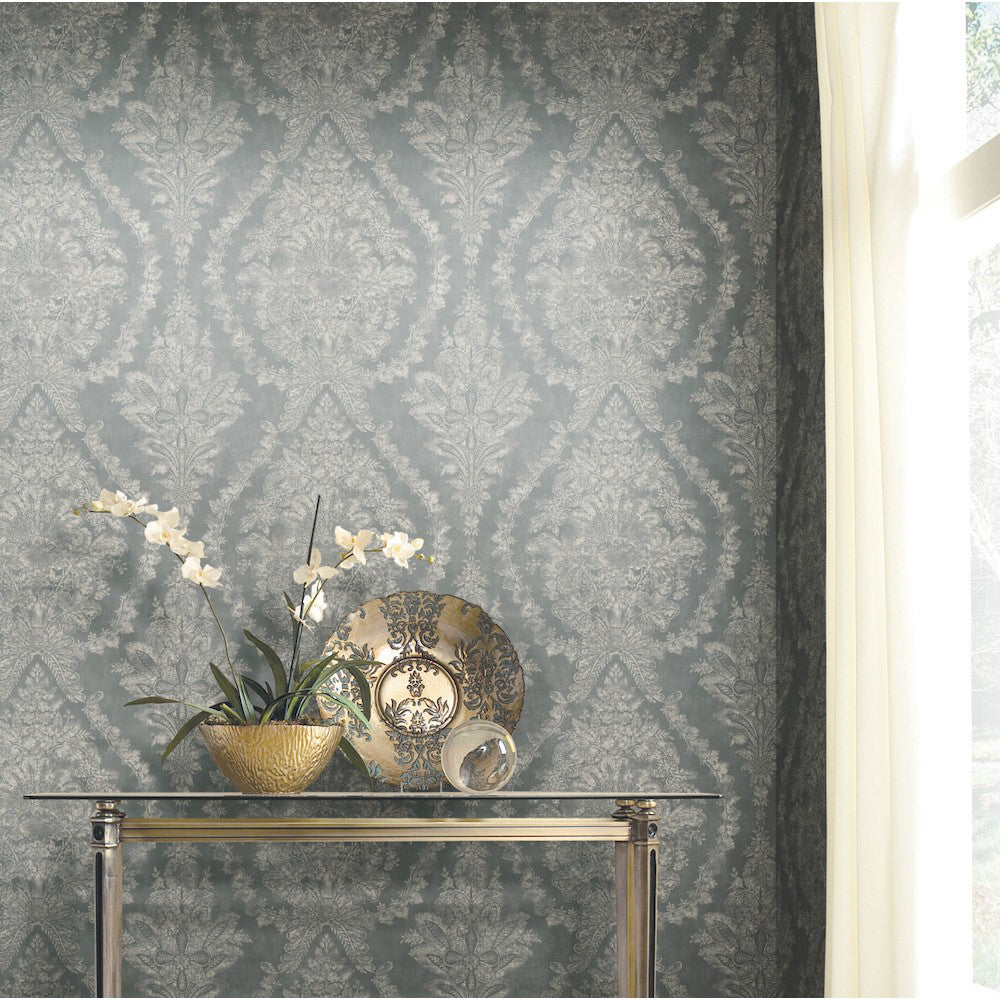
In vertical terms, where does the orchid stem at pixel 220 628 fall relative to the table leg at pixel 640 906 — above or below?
above

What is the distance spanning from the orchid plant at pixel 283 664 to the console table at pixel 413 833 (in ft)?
0.43

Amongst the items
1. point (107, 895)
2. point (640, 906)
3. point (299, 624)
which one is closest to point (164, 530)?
point (299, 624)

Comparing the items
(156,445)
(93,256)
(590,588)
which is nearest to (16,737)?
(156,445)

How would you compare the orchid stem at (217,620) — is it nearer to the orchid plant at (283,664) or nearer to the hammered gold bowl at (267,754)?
the orchid plant at (283,664)

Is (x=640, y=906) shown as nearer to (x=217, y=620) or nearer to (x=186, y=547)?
(x=217, y=620)

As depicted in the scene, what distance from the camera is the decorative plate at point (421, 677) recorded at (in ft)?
6.84

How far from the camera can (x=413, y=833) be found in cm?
190

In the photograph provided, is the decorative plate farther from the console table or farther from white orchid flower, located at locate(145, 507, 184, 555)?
white orchid flower, located at locate(145, 507, 184, 555)

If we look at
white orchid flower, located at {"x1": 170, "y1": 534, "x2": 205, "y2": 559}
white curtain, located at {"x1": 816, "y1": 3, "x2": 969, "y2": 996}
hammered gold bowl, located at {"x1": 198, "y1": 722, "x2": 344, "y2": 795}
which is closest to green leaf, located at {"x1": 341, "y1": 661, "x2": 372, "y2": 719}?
hammered gold bowl, located at {"x1": 198, "y1": 722, "x2": 344, "y2": 795}

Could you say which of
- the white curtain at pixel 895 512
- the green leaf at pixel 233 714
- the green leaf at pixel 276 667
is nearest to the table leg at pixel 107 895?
the green leaf at pixel 233 714

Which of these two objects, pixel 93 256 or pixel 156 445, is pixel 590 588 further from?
pixel 93 256

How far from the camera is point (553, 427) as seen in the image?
2297 millimetres

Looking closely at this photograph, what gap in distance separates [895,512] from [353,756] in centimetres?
109

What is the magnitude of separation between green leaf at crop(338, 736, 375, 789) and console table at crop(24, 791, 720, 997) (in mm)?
83
